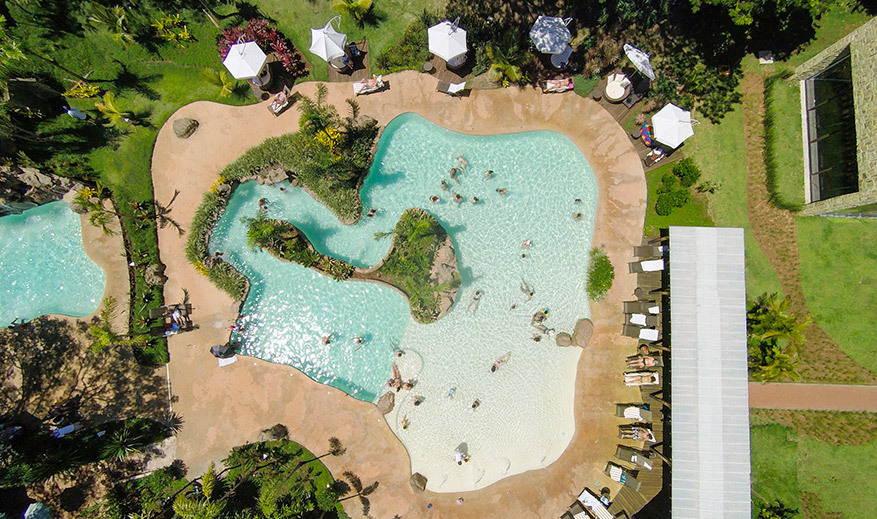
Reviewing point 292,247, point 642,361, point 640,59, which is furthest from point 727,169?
point 292,247

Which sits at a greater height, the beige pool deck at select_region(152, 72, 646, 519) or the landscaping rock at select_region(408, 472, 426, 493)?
the beige pool deck at select_region(152, 72, 646, 519)

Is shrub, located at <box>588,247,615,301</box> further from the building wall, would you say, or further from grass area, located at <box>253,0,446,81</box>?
grass area, located at <box>253,0,446,81</box>

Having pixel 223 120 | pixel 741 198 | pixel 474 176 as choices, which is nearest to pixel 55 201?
pixel 223 120

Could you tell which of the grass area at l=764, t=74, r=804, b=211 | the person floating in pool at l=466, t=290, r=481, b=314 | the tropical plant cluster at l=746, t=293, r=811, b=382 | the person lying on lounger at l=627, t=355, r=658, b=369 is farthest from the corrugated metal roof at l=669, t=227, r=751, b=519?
the person floating in pool at l=466, t=290, r=481, b=314

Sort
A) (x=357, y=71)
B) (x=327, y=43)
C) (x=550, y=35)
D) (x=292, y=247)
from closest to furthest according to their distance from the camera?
(x=327, y=43) → (x=550, y=35) → (x=292, y=247) → (x=357, y=71)

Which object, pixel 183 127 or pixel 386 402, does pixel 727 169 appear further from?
pixel 183 127

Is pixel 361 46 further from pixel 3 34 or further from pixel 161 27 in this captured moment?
pixel 3 34

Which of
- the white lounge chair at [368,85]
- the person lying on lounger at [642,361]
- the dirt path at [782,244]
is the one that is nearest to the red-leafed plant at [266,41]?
the white lounge chair at [368,85]
